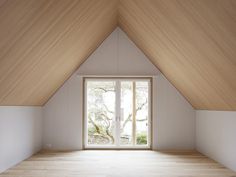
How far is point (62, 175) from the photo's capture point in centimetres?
560

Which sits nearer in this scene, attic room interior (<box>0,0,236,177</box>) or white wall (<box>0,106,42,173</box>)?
attic room interior (<box>0,0,236,177</box>)

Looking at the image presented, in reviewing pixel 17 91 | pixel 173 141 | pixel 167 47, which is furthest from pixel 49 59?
pixel 173 141

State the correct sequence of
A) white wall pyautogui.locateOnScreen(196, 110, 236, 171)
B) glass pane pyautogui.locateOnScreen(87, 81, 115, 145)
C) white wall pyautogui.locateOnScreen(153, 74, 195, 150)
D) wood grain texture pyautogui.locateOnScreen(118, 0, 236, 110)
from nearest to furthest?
wood grain texture pyautogui.locateOnScreen(118, 0, 236, 110), white wall pyautogui.locateOnScreen(196, 110, 236, 171), white wall pyautogui.locateOnScreen(153, 74, 195, 150), glass pane pyautogui.locateOnScreen(87, 81, 115, 145)

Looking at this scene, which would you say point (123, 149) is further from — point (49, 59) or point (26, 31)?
point (26, 31)

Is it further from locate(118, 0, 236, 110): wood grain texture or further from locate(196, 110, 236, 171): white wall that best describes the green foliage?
locate(118, 0, 236, 110): wood grain texture

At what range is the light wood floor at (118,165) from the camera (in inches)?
226

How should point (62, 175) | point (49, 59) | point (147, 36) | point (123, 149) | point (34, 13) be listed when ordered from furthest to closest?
point (123, 149) < point (147, 36) < point (49, 59) < point (62, 175) < point (34, 13)

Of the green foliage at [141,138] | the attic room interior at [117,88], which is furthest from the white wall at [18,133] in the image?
the green foliage at [141,138]

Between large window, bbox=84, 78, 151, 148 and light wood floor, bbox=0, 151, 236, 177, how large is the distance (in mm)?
724

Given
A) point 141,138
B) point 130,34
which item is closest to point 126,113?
point 141,138

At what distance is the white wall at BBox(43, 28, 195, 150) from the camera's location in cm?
885

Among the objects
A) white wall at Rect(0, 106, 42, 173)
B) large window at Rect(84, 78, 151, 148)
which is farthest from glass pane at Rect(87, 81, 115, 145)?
white wall at Rect(0, 106, 42, 173)

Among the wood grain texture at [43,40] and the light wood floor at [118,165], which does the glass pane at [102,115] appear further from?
the wood grain texture at [43,40]

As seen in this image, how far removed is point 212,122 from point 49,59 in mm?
3783
